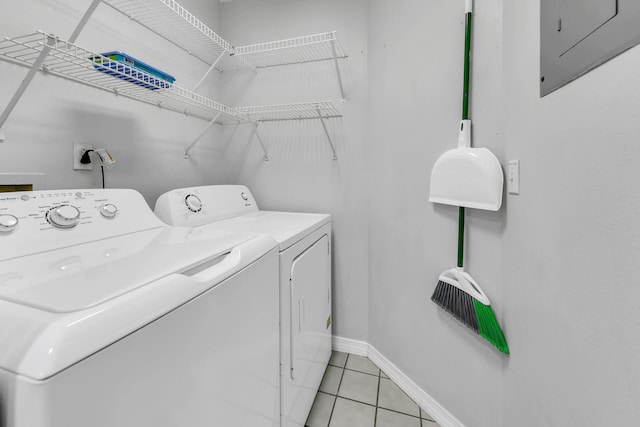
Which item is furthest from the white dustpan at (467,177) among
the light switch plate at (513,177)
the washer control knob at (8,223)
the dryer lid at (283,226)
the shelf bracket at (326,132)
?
the washer control knob at (8,223)

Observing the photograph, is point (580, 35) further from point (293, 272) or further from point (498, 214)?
point (293, 272)

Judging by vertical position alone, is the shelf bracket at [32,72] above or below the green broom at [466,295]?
above

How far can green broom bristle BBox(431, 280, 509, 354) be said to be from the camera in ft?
3.73

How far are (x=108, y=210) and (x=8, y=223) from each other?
28cm

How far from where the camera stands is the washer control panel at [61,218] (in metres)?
0.81

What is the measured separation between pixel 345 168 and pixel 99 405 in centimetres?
186

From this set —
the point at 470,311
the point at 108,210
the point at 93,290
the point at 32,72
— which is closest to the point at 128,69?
the point at 32,72

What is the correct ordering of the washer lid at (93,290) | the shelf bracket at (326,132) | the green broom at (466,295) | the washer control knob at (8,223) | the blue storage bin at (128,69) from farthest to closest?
the shelf bracket at (326,132)
the green broom at (466,295)
the blue storage bin at (128,69)
the washer control knob at (8,223)
the washer lid at (93,290)

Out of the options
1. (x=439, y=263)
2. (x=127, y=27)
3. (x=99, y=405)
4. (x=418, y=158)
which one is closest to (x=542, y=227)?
(x=439, y=263)

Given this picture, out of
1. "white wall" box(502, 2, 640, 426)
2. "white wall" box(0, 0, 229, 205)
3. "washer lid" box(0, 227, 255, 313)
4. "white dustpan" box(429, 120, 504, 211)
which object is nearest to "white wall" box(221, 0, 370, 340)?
"white wall" box(0, 0, 229, 205)

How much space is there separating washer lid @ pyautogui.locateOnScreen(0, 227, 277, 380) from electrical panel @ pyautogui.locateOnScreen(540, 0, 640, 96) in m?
1.08

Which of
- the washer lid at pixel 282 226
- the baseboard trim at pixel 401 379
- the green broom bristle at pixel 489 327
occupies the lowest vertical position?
the baseboard trim at pixel 401 379

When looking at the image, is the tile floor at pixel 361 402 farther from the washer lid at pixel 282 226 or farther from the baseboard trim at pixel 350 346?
the washer lid at pixel 282 226

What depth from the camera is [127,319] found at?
488 mm
